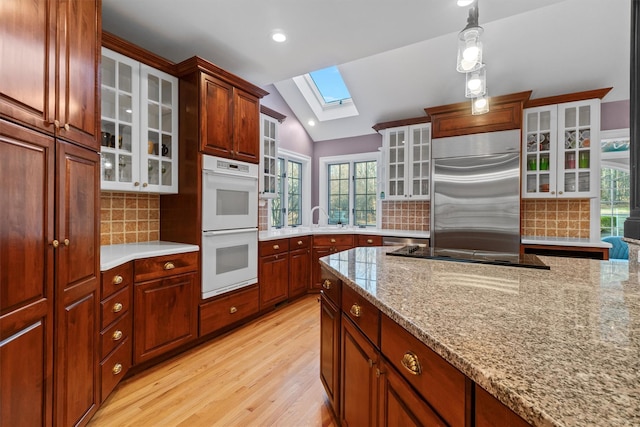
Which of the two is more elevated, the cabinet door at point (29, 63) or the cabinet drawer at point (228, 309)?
the cabinet door at point (29, 63)

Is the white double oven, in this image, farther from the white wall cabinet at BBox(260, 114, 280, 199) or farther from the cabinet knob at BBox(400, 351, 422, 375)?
the cabinet knob at BBox(400, 351, 422, 375)

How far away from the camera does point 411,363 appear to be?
0.83m

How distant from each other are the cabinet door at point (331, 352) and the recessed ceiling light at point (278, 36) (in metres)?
2.05

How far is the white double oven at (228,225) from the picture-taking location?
2.52 m

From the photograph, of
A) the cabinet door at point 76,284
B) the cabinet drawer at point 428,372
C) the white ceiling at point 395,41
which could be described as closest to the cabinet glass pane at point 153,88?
the white ceiling at point 395,41

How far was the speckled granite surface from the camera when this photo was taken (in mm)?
468

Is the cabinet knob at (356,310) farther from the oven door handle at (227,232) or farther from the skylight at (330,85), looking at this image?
the skylight at (330,85)

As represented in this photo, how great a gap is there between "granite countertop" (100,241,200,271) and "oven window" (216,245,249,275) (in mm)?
254

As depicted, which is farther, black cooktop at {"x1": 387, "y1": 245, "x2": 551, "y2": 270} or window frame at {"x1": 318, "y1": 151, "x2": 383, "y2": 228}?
window frame at {"x1": 318, "y1": 151, "x2": 383, "y2": 228}

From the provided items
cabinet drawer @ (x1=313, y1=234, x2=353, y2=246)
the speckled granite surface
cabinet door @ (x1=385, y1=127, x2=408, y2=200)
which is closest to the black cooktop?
the speckled granite surface

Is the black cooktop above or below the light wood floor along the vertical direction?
above

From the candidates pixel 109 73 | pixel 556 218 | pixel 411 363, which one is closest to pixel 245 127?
pixel 109 73

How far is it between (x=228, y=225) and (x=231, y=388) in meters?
1.32

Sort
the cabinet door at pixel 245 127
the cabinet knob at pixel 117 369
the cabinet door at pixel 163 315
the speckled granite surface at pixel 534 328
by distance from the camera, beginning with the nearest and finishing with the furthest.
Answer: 1. the speckled granite surface at pixel 534 328
2. the cabinet knob at pixel 117 369
3. the cabinet door at pixel 163 315
4. the cabinet door at pixel 245 127
